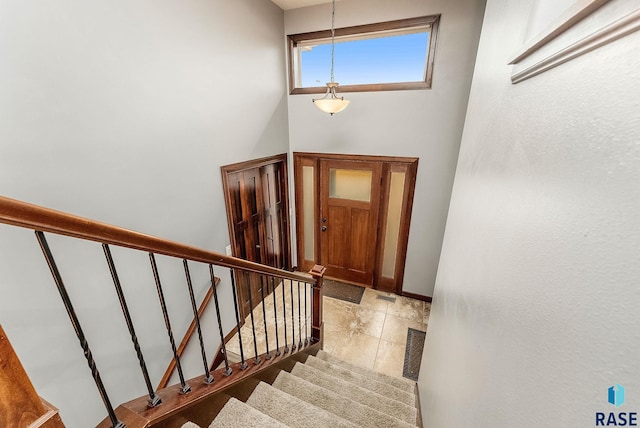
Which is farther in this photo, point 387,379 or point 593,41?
point 387,379

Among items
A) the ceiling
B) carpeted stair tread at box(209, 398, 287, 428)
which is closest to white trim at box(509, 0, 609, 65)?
carpeted stair tread at box(209, 398, 287, 428)

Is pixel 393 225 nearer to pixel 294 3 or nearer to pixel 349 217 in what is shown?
pixel 349 217

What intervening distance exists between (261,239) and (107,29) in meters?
2.38

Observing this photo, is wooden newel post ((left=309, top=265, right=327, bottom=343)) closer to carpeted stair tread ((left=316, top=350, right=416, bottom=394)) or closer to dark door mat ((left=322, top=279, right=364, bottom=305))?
carpeted stair tread ((left=316, top=350, right=416, bottom=394))

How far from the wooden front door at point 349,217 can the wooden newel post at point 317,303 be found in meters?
1.40

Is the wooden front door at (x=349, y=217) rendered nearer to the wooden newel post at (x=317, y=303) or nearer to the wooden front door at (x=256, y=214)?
the wooden front door at (x=256, y=214)

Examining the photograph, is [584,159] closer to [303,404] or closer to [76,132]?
[303,404]

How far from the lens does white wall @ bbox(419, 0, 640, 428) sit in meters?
0.36

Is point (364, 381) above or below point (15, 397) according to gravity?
below

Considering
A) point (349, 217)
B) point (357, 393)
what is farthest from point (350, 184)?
point (357, 393)

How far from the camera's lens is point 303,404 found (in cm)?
153

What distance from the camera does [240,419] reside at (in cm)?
126

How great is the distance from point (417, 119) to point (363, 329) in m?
2.56

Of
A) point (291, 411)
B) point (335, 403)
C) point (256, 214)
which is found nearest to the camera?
point (291, 411)
